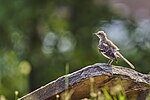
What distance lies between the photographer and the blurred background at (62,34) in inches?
336

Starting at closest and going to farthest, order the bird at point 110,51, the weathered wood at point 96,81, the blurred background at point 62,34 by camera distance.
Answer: the weathered wood at point 96,81, the bird at point 110,51, the blurred background at point 62,34

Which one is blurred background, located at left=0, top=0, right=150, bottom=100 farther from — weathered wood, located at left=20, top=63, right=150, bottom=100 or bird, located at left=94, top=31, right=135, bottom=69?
weathered wood, located at left=20, top=63, right=150, bottom=100

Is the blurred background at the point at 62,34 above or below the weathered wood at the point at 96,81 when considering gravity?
below

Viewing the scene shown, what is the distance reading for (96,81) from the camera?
3.14m

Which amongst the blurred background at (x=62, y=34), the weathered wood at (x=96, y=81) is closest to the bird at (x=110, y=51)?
the weathered wood at (x=96, y=81)

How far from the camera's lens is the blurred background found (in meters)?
8.54

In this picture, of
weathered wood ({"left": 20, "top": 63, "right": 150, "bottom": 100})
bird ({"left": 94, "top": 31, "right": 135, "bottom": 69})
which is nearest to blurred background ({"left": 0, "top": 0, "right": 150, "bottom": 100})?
bird ({"left": 94, "top": 31, "right": 135, "bottom": 69})

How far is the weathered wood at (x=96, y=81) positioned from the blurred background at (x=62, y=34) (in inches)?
199

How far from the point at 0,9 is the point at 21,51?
2.14ft

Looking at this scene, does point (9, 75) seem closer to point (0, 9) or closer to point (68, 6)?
point (0, 9)

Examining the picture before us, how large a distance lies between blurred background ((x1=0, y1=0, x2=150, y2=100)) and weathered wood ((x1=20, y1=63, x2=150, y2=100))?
16.6 feet

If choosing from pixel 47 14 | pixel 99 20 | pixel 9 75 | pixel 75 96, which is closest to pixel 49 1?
pixel 47 14

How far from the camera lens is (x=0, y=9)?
8477 mm

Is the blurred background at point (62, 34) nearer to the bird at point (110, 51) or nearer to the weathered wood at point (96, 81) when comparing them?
the bird at point (110, 51)
